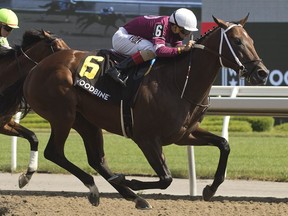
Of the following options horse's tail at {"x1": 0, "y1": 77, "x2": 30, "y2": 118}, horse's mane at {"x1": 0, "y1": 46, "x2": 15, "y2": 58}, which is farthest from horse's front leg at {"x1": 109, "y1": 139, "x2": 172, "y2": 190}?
horse's mane at {"x1": 0, "y1": 46, "x2": 15, "y2": 58}

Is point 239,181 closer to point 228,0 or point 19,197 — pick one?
point 19,197

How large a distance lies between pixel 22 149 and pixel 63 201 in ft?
18.1

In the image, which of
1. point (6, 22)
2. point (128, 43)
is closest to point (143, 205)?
point (128, 43)

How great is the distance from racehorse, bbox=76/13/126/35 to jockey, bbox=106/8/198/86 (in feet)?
44.4

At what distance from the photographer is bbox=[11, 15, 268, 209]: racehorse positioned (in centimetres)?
586

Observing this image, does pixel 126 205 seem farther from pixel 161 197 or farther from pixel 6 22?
pixel 6 22

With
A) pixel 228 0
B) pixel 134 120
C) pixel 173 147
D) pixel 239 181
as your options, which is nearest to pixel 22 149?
pixel 173 147

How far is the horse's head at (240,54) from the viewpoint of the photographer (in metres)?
5.64

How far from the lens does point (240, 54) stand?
5.77m

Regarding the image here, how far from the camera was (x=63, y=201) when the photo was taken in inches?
266

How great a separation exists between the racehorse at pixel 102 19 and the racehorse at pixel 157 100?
44.1ft

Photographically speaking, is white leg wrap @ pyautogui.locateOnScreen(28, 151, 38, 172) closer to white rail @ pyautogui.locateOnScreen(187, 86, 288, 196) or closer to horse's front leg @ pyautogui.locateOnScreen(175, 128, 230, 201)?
white rail @ pyautogui.locateOnScreen(187, 86, 288, 196)

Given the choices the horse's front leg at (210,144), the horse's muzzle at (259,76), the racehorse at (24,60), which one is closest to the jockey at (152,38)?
the horse's muzzle at (259,76)

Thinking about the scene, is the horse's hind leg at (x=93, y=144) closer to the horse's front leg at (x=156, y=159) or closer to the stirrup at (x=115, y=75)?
the stirrup at (x=115, y=75)
